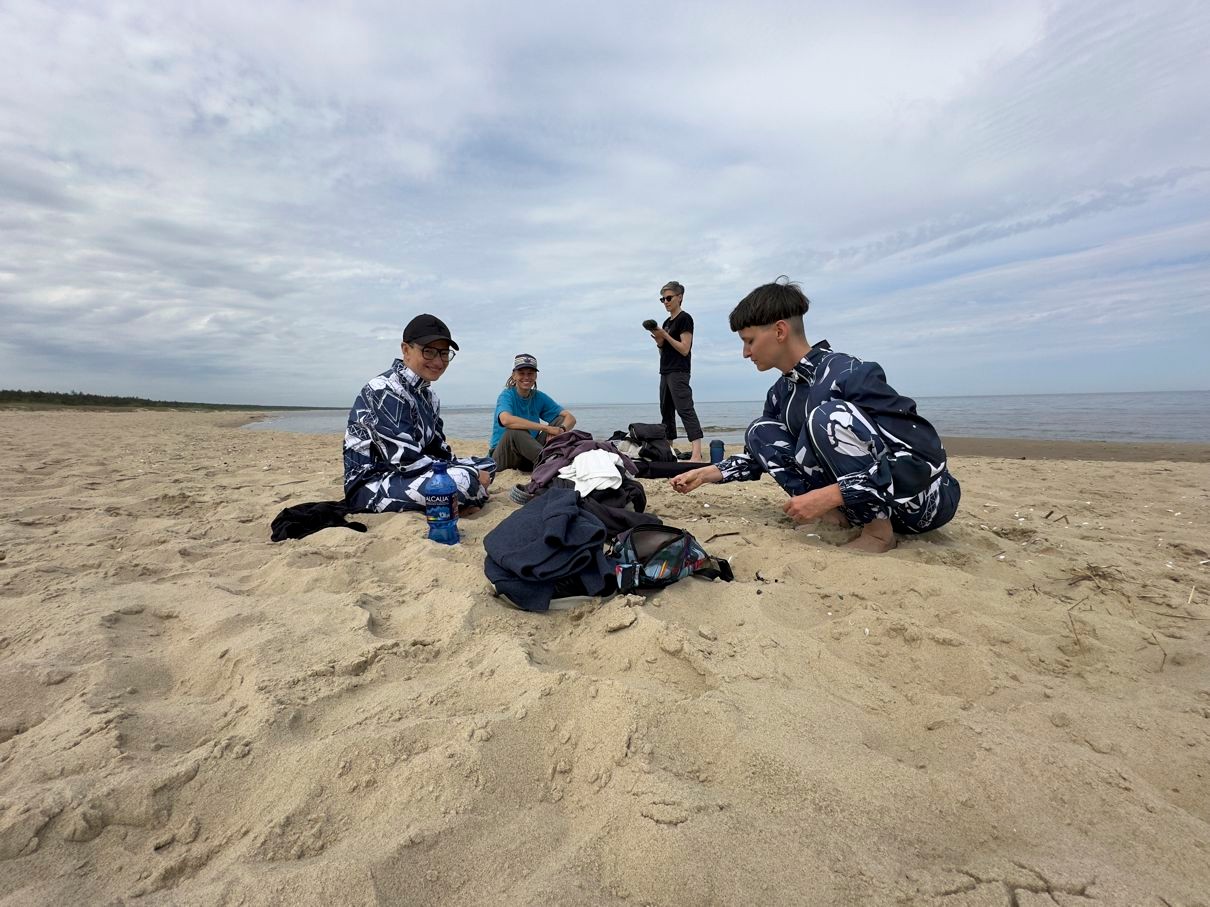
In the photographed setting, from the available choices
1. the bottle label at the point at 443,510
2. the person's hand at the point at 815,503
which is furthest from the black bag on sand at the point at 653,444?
the person's hand at the point at 815,503

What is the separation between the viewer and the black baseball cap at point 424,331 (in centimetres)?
373

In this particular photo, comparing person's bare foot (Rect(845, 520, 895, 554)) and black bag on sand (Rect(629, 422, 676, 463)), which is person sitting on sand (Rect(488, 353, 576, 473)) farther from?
person's bare foot (Rect(845, 520, 895, 554))

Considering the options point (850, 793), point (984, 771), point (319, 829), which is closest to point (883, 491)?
point (984, 771)

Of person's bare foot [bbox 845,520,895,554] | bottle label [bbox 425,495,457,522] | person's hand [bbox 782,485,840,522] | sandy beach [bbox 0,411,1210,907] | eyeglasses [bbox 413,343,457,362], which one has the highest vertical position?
eyeglasses [bbox 413,343,457,362]

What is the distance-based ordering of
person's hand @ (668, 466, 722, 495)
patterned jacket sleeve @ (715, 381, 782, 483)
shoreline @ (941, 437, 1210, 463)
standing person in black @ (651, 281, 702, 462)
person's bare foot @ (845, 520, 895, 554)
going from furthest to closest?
1. shoreline @ (941, 437, 1210, 463)
2. standing person in black @ (651, 281, 702, 462)
3. patterned jacket sleeve @ (715, 381, 782, 483)
4. person's hand @ (668, 466, 722, 495)
5. person's bare foot @ (845, 520, 895, 554)

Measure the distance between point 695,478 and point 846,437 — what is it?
936 millimetres

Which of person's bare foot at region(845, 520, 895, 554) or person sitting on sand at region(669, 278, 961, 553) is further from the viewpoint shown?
person's bare foot at region(845, 520, 895, 554)

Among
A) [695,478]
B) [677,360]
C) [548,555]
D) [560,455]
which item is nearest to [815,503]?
[695,478]

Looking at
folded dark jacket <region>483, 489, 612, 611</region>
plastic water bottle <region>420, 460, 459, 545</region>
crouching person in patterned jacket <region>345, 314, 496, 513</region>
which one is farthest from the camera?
crouching person in patterned jacket <region>345, 314, 496, 513</region>

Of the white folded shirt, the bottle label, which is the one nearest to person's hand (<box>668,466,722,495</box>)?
the white folded shirt

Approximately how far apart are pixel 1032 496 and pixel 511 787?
16.8 feet

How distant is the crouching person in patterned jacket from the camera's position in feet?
12.3

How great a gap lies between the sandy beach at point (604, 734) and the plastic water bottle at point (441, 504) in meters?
0.30

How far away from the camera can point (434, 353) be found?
382cm
